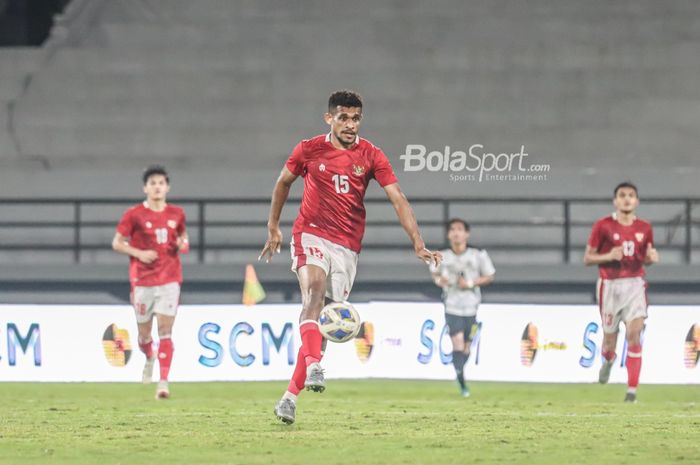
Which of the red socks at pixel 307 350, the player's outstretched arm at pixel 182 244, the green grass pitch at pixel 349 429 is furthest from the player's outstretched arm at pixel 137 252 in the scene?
the red socks at pixel 307 350

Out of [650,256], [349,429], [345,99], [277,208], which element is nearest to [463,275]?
[650,256]

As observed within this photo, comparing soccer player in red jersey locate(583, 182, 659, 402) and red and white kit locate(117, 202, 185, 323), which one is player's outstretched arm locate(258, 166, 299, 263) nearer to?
red and white kit locate(117, 202, 185, 323)

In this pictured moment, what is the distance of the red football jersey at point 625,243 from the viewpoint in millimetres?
15000

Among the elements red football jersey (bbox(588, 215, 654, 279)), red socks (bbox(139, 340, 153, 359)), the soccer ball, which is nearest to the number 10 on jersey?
the soccer ball

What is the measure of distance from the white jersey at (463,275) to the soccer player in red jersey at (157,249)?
2.98 m

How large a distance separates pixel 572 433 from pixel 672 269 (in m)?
12.3

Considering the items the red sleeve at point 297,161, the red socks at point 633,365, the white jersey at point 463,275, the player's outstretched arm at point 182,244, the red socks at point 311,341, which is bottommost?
the red socks at point 633,365

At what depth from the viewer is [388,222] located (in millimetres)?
23297

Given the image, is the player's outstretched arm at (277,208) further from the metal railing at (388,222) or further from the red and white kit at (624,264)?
the metal railing at (388,222)

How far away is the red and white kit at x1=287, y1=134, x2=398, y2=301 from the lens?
10.5 meters

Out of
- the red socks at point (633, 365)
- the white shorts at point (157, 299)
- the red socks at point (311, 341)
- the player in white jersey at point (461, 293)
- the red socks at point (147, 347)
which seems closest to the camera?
the red socks at point (311, 341)

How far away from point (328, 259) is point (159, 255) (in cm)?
502

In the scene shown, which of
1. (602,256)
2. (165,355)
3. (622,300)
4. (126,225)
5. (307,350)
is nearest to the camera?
(307,350)

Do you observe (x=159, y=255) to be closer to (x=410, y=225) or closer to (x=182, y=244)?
(x=182, y=244)
